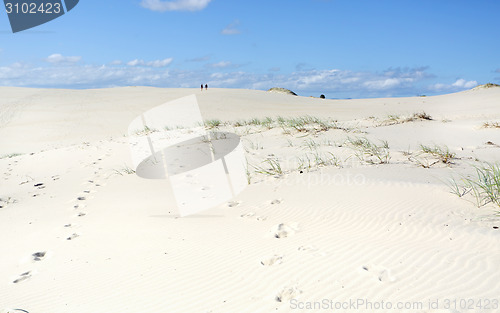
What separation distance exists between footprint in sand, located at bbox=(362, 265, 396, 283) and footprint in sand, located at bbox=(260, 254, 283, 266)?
2.16 feet

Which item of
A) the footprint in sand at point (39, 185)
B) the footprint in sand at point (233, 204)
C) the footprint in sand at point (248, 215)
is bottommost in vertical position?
the footprint in sand at point (248, 215)

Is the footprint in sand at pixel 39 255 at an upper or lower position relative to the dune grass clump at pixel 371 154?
upper

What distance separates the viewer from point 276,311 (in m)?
2.42

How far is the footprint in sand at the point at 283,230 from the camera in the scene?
366 cm

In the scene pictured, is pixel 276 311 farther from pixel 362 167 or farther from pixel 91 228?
pixel 362 167

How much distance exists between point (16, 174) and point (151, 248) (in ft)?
20.7

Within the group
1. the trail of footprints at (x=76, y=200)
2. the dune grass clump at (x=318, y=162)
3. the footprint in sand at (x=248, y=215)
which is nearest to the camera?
the trail of footprints at (x=76, y=200)

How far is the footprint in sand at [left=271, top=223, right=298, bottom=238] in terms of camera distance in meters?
3.66

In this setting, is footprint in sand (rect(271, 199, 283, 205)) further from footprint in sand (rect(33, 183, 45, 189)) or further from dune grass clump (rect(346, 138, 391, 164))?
footprint in sand (rect(33, 183, 45, 189))

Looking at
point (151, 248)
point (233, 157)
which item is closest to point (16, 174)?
point (233, 157)

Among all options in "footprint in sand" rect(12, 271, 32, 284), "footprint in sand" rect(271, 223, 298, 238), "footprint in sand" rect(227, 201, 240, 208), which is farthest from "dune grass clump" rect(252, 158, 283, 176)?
"footprint in sand" rect(12, 271, 32, 284)

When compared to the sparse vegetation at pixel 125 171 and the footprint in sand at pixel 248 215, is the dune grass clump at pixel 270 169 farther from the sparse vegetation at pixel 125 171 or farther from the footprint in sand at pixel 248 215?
the sparse vegetation at pixel 125 171

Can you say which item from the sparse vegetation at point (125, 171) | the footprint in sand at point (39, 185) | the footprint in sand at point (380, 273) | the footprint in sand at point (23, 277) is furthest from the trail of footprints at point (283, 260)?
the footprint in sand at point (39, 185)

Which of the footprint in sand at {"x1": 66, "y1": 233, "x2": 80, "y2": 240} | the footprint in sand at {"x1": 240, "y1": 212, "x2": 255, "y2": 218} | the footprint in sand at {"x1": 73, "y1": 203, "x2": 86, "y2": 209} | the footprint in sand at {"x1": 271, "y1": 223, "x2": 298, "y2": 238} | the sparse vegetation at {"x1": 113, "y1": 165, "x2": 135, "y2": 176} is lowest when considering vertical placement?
the footprint in sand at {"x1": 271, "y1": 223, "x2": 298, "y2": 238}
